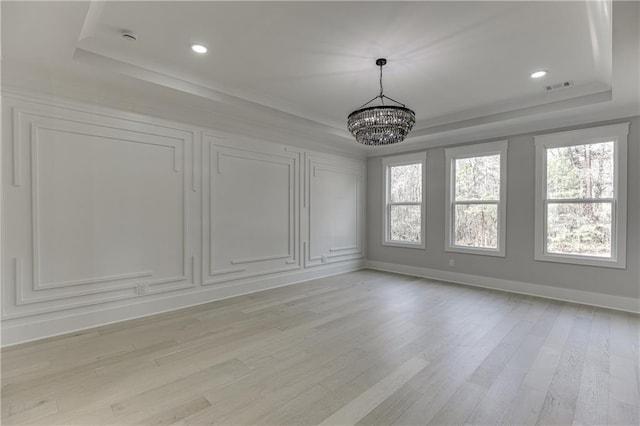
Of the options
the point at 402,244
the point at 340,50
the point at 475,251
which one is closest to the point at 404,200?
the point at 402,244

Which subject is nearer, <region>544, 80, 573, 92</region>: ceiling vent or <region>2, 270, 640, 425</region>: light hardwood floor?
<region>2, 270, 640, 425</region>: light hardwood floor

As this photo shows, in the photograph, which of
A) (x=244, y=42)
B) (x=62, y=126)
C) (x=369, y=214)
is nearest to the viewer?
(x=244, y=42)

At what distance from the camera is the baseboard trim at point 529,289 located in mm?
3879

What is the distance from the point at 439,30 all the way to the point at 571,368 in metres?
2.84

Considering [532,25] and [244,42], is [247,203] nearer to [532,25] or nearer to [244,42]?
[244,42]

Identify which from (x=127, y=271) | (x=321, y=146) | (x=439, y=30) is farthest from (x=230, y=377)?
(x=321, y=146)

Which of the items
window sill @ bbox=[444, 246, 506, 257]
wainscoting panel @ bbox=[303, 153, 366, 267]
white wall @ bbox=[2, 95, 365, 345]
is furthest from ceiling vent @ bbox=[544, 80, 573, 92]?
white wall @ bbox=[2, 95, 365, 345]

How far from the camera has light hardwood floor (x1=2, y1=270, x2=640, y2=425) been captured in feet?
6.14

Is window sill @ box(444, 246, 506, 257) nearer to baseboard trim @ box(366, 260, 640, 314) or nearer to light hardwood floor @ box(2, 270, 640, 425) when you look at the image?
baseboard trim @ box(366, 260, 640, 314)

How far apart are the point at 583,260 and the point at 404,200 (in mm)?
2859

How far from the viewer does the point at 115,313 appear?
3377mm

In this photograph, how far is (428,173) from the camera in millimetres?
5680

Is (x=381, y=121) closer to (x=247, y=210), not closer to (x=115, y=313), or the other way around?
(x=247, y=210)

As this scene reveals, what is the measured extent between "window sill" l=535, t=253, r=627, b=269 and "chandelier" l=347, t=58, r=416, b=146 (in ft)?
10.1
